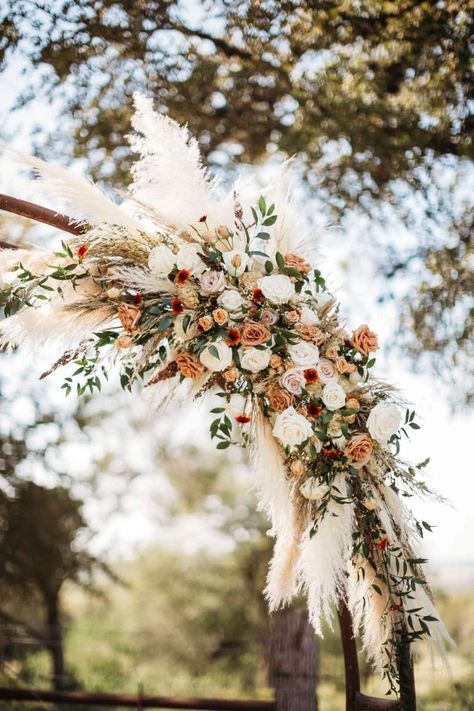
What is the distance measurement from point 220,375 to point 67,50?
270cm

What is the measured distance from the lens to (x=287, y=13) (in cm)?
406

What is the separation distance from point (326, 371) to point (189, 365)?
0.50m

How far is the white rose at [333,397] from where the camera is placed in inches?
87.3

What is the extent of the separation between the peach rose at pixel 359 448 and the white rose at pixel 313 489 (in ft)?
0.46

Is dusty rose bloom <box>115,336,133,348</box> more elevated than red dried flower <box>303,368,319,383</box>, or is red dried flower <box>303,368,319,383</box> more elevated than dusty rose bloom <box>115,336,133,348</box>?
dusty rose bloom <box>115,336,133,348</box>

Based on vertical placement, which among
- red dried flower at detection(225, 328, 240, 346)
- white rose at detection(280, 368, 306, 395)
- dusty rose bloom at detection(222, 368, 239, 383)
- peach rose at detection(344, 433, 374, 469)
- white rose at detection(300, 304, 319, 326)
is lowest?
peach rose at detection(344, 433, 374, 469)

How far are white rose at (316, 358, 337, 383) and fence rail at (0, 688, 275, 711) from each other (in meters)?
2.30

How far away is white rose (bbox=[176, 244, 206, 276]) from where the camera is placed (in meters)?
2.23

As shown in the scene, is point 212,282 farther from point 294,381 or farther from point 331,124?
point 331,124

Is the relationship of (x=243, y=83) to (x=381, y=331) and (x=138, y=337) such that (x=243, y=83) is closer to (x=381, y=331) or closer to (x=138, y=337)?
(x=381, y=331)

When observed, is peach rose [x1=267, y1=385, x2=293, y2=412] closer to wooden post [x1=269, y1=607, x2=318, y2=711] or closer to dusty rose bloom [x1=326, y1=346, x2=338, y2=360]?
dusty rose bloom [x1=326, y1=346, x2=338, y2=360]

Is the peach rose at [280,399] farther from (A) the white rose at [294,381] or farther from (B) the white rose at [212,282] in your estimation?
(B) the white rose at [212,282]

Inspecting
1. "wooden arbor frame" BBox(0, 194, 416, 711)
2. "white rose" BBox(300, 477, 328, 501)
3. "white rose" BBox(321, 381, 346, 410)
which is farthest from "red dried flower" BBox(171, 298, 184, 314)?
"white rose" BBox(300, 477, 328, 501)

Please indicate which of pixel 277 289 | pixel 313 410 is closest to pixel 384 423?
pixel 313 410
